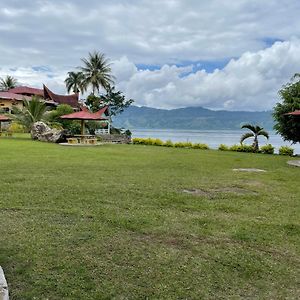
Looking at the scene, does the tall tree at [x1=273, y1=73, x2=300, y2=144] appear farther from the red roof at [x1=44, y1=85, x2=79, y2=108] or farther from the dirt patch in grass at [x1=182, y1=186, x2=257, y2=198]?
the red roof at [x1=44, y1=85, x2=79, y2=108]

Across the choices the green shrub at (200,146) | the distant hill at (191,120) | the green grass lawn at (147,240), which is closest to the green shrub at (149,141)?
the green shrub at (200,146)

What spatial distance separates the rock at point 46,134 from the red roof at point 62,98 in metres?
20.4

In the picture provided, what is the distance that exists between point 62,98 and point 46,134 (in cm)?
2367

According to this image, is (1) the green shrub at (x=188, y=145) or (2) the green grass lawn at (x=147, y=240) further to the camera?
(1) the green shrub at (x=188, y=145)

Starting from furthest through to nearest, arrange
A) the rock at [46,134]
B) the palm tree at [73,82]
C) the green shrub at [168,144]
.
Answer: the palm tree at [73,82] → the green shrub at [168,144] → the rock at [46,134]

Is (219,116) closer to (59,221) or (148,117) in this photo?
(148,117)

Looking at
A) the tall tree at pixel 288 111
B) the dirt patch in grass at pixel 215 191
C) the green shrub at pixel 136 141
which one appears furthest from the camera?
the green shrub at pixel 136 141

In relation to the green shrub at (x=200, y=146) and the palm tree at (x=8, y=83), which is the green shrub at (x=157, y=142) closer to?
the green shrub at (x=200, y=146)

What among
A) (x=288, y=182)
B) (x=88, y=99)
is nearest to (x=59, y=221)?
(x=288, y=182)

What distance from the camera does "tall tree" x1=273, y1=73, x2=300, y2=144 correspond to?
757 inches

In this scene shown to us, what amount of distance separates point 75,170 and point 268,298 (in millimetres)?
7781

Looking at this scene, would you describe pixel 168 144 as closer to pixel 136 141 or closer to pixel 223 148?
pixel 136 141

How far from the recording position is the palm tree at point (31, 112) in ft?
90.0

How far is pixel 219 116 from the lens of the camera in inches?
7190
